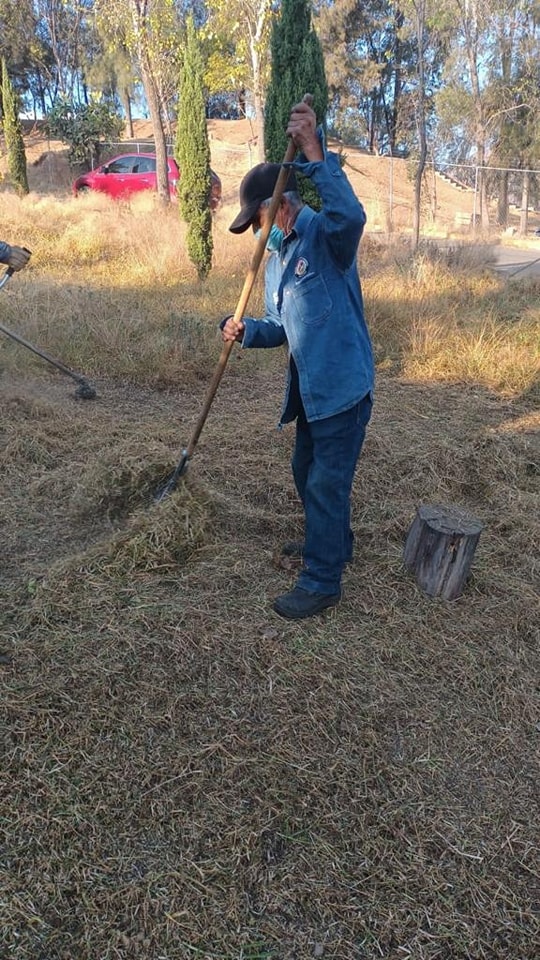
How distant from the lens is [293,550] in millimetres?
3037

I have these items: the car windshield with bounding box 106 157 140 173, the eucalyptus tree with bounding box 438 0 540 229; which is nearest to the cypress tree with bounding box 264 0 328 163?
the car windshield with bounding box 106 157 140 173

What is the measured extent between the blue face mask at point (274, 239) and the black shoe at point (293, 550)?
4.21ft

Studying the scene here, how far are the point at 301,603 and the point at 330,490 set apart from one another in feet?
1.55

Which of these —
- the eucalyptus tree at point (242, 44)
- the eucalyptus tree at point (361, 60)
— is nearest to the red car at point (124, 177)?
the eucalyptus tree at point (242, 44)

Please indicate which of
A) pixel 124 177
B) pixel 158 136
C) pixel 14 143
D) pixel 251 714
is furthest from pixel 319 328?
pixel 14 143

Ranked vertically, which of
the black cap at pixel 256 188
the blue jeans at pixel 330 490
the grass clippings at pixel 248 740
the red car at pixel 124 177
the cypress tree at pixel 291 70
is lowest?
the grass clippings at pixel 248 740

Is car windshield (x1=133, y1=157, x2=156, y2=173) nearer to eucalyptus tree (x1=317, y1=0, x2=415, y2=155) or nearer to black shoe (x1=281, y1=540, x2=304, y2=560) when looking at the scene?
black shoe (x1=281, y1=540, x2=304, y2=560)

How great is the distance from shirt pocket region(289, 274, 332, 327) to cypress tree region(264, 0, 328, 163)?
25.6 ft

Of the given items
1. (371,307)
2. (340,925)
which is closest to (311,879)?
(340,925)

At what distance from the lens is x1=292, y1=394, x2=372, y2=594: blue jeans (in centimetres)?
241

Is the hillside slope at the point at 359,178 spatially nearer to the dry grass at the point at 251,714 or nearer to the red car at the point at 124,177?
the red car at the point at 124,177

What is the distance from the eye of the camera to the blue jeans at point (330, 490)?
2.41 metres

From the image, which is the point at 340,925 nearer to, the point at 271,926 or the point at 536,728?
the point at 271,926

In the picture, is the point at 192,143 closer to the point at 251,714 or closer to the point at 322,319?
the point at 322,319
